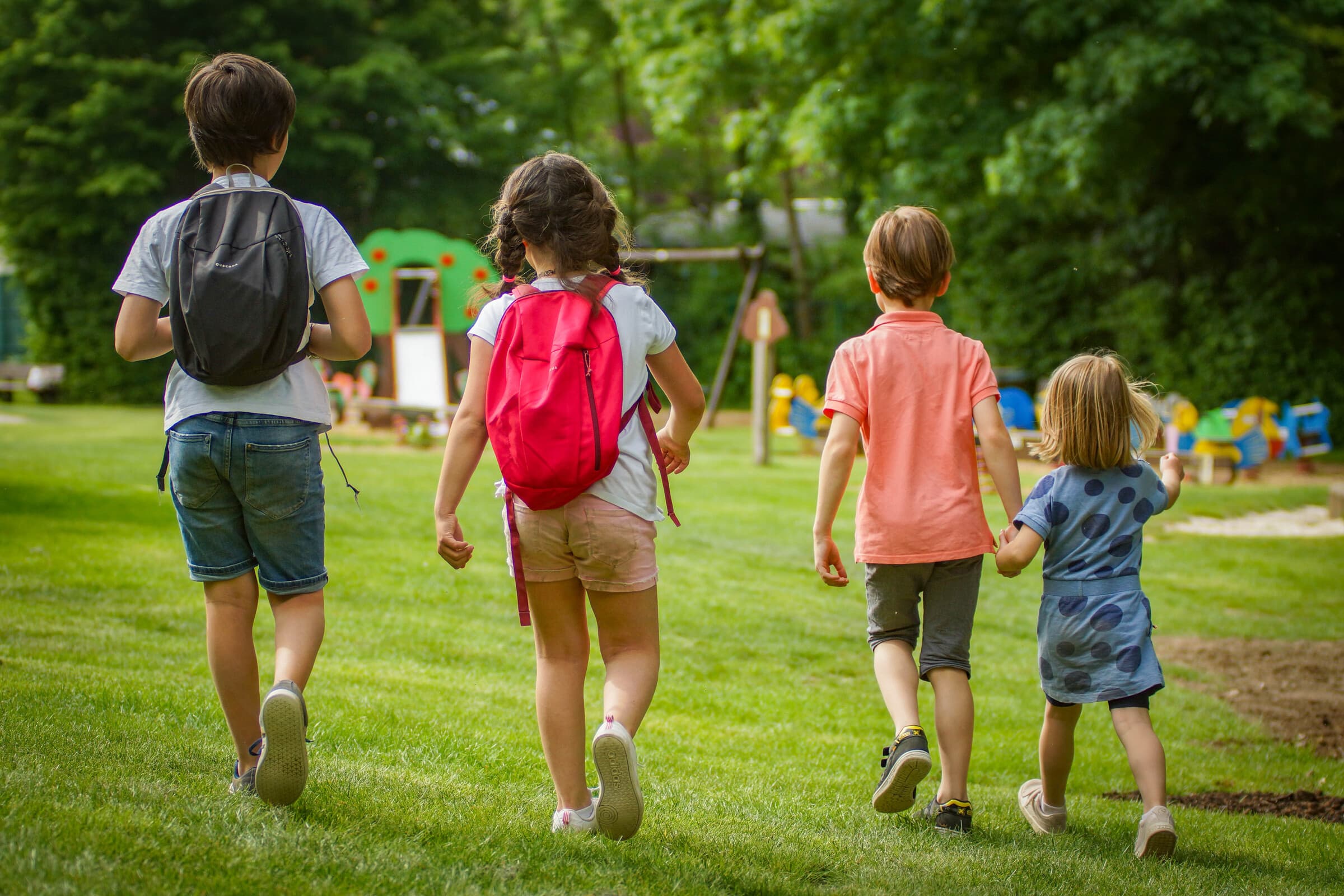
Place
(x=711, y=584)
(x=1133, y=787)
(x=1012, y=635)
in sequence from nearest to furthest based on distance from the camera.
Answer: (x=1133, y=787) → (x=1012, y=635) → (x=711, y=584)

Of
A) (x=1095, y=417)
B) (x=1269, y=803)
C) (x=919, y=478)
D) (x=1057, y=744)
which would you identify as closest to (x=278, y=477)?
(x=919, y=478)

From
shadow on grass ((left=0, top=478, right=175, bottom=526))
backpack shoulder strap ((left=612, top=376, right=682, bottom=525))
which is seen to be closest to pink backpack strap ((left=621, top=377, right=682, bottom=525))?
backpack shoulder strap ((left=612, top=376, right=682, bottom=525))

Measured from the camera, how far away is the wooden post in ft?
47.8

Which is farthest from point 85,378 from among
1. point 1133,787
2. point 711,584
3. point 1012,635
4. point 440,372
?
point 1133,787

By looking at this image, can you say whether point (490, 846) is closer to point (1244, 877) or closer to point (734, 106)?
point (1244, 877)

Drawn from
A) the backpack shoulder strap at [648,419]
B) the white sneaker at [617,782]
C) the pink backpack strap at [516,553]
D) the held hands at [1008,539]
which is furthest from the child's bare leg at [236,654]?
the held hands at [1008,539]

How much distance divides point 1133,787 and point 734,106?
2350 cm

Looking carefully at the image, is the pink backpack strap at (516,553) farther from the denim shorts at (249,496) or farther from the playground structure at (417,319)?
the playground structure at (417,319)

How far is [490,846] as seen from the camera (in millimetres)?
2674

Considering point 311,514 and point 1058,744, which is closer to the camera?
point 311,514

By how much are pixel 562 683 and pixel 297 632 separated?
0.64 meters

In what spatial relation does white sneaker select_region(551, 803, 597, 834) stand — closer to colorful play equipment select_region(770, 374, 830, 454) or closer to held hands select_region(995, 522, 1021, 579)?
held hands select_region(995, 522, 1021, 579)

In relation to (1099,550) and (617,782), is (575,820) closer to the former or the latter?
(617,782)

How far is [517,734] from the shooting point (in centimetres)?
439
